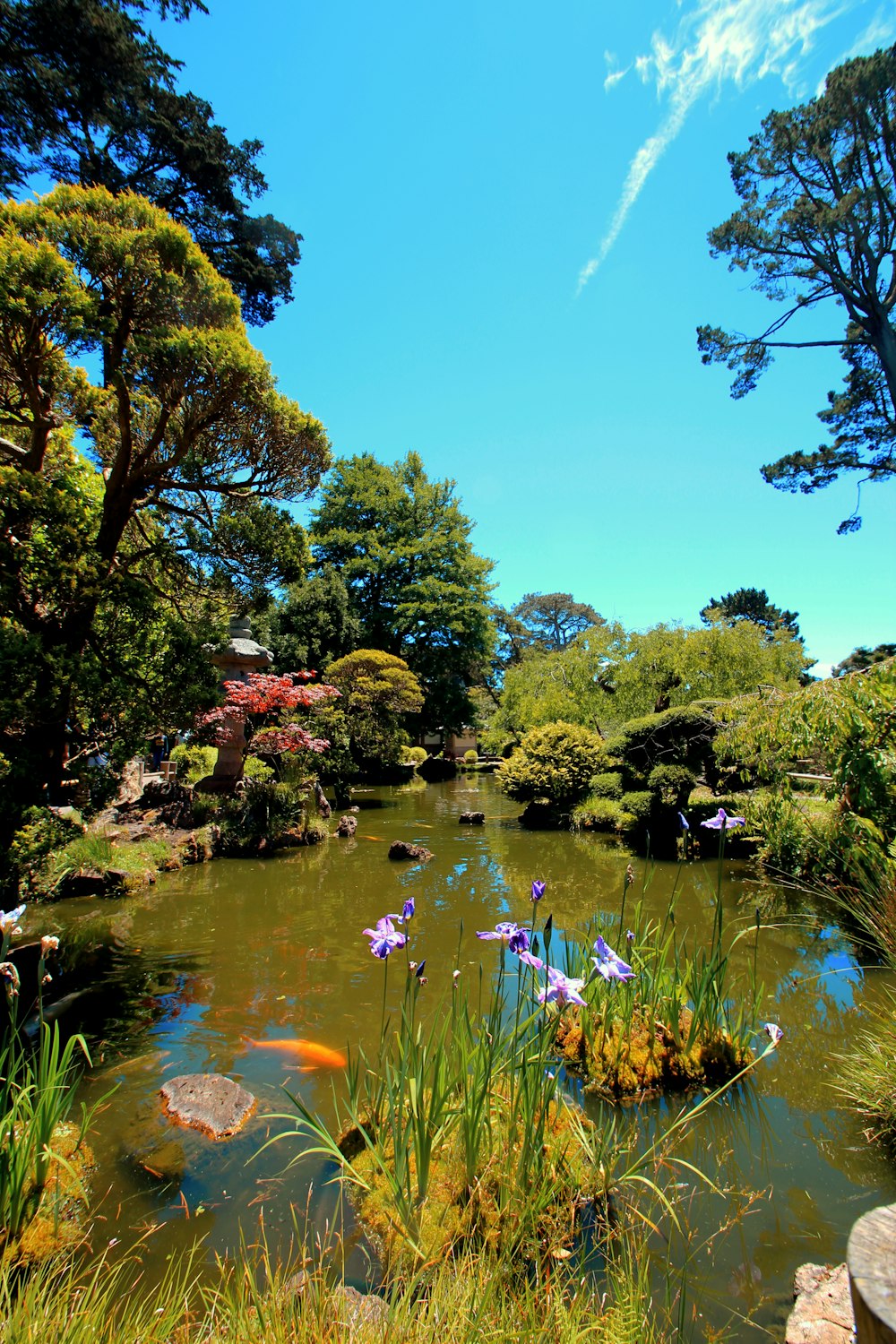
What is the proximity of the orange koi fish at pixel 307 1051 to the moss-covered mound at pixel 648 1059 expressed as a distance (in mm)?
1342

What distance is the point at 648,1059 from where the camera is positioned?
10.5 ft

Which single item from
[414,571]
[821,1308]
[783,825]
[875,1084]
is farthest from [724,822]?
[414,571]

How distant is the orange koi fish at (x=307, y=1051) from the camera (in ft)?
11.9

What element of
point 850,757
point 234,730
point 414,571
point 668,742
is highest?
point 414,571

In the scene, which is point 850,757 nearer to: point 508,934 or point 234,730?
point 508,934

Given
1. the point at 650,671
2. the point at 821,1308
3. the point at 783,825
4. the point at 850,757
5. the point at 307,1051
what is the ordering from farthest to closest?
the point at 650,671, the point at 783,825, the point at 850,757, the point at 307,1051, the point at 821,1308

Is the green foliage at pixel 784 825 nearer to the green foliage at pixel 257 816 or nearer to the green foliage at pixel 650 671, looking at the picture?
the green foliage at pixel 650 671

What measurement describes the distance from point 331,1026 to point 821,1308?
117 inches

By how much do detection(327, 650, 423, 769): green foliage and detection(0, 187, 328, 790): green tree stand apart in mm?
10000

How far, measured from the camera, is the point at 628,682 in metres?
13.6

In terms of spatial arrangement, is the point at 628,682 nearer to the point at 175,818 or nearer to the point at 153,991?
the point at 175,818

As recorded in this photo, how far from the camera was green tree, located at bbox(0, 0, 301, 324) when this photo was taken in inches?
371

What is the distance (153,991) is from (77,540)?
11.1 ft

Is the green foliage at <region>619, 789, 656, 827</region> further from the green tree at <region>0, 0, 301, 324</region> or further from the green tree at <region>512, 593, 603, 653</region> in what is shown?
the green tree at <region>512, 593, 603, 653</region>
